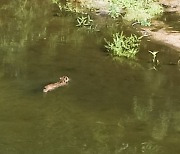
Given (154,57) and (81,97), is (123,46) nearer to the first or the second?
(154,57)

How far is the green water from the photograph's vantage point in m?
8.75

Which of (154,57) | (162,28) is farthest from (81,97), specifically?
(162,28)

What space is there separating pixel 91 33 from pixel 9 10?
3.05 metres

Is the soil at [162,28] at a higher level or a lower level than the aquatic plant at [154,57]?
higher

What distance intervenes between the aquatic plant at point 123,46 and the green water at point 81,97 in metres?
0.21

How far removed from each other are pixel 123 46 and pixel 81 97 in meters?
3.32

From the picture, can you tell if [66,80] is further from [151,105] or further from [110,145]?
[110,145]

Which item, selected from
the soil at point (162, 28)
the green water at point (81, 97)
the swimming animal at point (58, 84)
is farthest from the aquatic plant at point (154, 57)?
the swimming animal at point (58, 84)

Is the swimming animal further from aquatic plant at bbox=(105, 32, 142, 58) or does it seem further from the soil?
the soil

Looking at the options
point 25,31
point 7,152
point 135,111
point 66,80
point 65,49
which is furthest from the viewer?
point 25,31

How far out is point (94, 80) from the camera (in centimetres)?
1138

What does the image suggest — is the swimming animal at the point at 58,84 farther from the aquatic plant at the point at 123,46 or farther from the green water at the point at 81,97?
the aquatic plant at the point at 123,46

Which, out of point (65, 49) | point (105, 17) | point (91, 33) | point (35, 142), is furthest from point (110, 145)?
point (105, 17)

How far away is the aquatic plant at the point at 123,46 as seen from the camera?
43.4 ft
